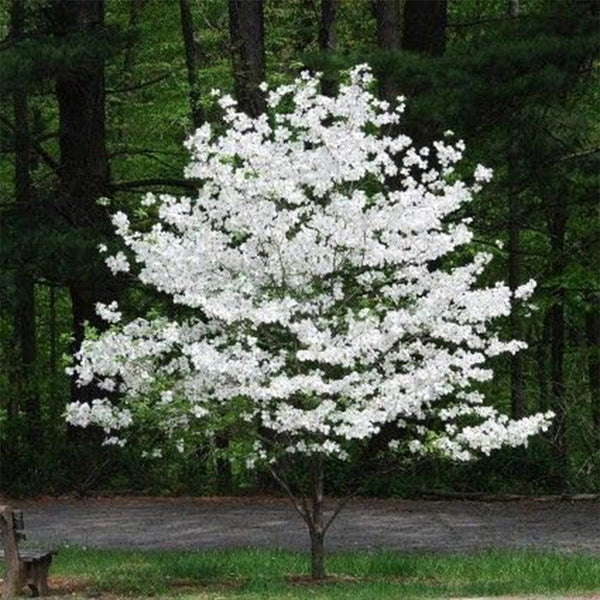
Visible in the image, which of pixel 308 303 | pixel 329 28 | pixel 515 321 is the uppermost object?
pixel 329 28

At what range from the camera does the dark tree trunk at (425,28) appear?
22219 millimetres

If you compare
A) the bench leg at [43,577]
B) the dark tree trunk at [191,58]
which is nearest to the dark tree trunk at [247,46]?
the dark tree trunk at [191,58]

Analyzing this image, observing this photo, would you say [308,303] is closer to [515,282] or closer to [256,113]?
[256,113]

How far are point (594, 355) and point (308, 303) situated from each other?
496 inches

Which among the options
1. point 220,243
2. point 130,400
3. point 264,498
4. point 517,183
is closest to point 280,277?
point 220,243

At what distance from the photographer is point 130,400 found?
12.1 metres

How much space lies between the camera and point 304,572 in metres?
12.7

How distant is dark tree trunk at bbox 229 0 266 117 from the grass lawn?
9072 millimetres

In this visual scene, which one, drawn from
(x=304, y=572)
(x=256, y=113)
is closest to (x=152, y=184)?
(x=256, y=113)

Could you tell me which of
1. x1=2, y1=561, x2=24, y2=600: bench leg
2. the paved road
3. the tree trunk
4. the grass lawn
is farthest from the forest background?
x1=2, y1=561, x2=24, y2=600: bench leg

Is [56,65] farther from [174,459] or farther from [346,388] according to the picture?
[346,388]

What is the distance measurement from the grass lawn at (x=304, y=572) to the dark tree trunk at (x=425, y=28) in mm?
10322

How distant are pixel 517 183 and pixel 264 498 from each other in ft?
18.9

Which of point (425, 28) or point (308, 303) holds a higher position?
point (425, 28)
